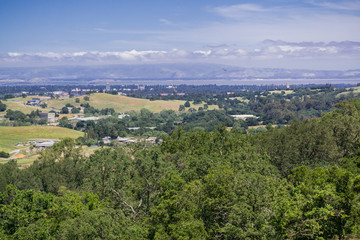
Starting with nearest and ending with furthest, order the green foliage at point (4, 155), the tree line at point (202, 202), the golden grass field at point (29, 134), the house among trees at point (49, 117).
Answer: the tree line at point (202, 202) → the green foliage at point (4, 155) → the golden grass field at point (29, 134) → the house among trees at point (49, 117)

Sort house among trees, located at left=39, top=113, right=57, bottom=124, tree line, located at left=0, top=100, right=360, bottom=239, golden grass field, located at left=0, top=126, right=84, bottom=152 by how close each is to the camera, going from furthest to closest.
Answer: house among trees, located at left=39, top=113, right=57, bottom=124
golden grass field, located at left=0, top=126, right=84, bottom=152
tree line, located at left=0, top=100, right=360, bottom=239

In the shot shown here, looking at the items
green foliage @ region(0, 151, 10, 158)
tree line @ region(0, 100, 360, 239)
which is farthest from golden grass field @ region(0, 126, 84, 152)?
tree line @ region(0, 100, 360, 239)

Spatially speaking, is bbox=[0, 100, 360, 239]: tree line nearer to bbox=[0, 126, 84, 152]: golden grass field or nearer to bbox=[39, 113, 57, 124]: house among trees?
bbox=[0, 126, 84, 152]: golden grass field

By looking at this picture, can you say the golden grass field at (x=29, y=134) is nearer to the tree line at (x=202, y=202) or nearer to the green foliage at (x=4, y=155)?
the green foliage at (x=4, y=155)

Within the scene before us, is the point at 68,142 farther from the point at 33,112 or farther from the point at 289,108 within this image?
the point at 289,108

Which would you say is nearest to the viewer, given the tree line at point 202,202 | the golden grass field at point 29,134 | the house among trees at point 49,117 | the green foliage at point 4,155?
the tree line at point 202,202

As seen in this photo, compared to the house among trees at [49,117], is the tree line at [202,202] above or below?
above

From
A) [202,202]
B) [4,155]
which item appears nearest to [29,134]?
[4,155]

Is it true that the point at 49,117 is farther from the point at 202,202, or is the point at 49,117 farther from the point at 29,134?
the point at 202,202

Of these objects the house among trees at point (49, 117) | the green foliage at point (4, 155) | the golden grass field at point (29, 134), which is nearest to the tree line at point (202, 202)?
the green foliage at point (4, 155)
